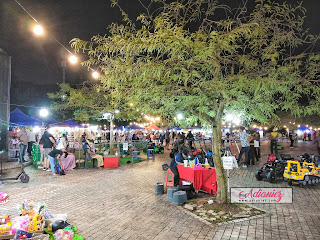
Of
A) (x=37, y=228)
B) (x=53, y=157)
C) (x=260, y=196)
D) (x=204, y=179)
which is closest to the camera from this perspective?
(x=37, y=228)

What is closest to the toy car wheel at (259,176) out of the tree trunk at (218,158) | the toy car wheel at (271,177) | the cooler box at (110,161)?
the toy car wheel at (271,177)

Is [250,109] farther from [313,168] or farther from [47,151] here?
[47,151]

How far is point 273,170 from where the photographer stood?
942cm

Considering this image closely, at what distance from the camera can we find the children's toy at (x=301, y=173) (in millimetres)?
8584

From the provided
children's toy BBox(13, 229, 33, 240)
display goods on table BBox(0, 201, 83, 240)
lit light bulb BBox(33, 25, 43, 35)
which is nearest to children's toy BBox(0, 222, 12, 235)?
display goods on table BBox(0, 201, 83, 240)

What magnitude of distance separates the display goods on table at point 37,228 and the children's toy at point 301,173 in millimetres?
7378

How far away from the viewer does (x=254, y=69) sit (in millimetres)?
5715

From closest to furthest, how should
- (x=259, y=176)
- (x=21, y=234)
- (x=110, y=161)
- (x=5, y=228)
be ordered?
(x=21, y=234) < (x=5, y=228) < (x=259, y=176) < (x=110, y=161)

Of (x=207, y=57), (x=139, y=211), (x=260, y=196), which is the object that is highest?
(x=207, y=57)

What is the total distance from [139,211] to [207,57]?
3978 millimetres

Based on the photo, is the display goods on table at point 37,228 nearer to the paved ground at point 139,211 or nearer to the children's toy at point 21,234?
Answer: the children's toy at point 21,234

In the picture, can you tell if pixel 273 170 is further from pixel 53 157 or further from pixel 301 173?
pixel 53 157

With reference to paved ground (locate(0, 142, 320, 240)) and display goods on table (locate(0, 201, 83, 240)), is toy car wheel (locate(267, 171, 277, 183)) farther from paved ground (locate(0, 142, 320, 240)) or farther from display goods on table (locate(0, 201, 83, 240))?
display goods on table (locate(0, 201, 83, 240))

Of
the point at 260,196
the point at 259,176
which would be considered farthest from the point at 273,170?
the point at 260,196
